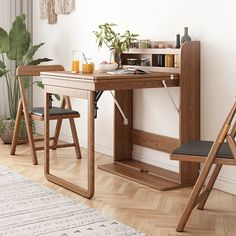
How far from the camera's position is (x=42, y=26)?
20.6 ft

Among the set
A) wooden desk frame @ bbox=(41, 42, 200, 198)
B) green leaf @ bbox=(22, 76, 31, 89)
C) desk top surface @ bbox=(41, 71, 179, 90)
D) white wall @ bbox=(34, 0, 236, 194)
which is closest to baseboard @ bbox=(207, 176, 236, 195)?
white wall @ bbox=(34, 0, 236, 194)

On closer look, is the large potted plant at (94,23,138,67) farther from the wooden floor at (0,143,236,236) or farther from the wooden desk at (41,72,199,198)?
the wooden floor at (0,143,236,236)

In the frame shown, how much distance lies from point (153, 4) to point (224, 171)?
5.16 ft

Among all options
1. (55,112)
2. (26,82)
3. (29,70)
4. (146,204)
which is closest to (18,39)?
(26,82)

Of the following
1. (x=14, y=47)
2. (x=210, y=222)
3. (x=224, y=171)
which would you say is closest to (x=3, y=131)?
(x=14, y=47)

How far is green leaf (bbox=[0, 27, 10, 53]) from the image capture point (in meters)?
5.62

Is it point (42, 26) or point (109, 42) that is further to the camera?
point (42, 26)

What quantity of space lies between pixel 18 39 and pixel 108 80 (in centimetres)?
232

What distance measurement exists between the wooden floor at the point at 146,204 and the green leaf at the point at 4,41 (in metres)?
1.48

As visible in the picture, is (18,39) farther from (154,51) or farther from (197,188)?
(197,188)

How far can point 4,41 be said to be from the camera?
565cm

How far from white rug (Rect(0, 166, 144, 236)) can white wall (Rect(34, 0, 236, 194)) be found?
1.14 m

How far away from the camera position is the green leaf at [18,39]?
18.6 feet

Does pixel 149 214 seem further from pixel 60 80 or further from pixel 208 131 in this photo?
pixel 60 80
